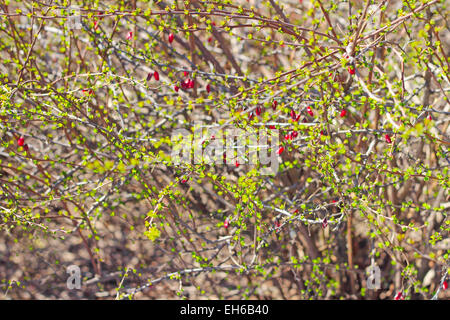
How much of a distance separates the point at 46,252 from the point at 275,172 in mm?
1967

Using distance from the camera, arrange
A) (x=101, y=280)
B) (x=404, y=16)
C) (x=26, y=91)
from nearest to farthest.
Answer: (x=404, y=16) → (x=26, y=91) → (x=101, y=280)

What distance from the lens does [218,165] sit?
3020mm

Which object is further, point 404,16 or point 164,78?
point 164,78

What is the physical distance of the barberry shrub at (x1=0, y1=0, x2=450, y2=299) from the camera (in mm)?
2266

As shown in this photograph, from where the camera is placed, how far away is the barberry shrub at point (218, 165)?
2.27m

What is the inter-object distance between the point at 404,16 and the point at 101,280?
255 cm

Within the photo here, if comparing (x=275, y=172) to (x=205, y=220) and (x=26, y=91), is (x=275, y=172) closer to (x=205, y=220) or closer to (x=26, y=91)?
(x=205, y=220)

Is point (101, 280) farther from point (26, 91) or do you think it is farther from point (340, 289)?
point (340, 289)

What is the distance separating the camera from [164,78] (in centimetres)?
330

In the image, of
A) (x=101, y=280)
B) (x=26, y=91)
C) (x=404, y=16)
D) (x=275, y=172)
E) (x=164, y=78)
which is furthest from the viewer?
(x=164, y=78)

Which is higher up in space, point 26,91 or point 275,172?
point 26,91

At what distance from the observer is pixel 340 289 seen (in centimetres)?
316

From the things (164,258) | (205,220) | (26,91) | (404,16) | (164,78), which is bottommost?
(164,258)
